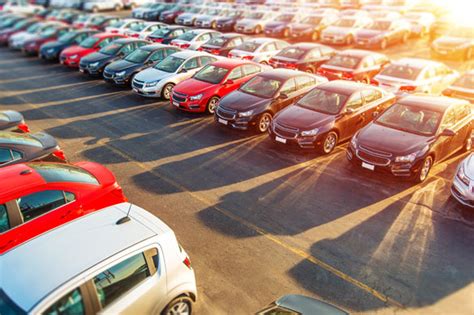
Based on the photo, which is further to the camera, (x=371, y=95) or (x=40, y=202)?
(x=371, y=95)

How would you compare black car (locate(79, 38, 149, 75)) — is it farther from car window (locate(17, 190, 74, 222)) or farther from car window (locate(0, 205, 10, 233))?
car window (locate(0, 205, 10, 233))

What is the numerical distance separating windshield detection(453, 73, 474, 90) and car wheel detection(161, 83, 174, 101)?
10.2 metres

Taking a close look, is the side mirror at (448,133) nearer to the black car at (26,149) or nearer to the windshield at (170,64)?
the black car at (26,149)

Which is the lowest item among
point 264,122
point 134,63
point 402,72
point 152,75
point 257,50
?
point 264,122

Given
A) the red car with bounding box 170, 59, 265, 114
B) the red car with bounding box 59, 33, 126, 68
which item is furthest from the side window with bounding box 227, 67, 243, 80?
the red car with bounding box 59, 33, 126, 68

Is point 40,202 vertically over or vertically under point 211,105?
over

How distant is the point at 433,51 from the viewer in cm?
2227

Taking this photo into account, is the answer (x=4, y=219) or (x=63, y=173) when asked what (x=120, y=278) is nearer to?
(x=4, y=219)

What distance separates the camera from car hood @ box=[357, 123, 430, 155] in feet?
31.8

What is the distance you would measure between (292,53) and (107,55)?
8653 mm

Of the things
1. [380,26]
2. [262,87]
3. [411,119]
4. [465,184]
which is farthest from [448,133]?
[380,26]

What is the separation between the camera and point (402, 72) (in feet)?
48.3

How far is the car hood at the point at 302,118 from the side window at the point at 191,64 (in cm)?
615

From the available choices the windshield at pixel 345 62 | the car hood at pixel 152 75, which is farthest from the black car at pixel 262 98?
the car hood at pixel 152 75
